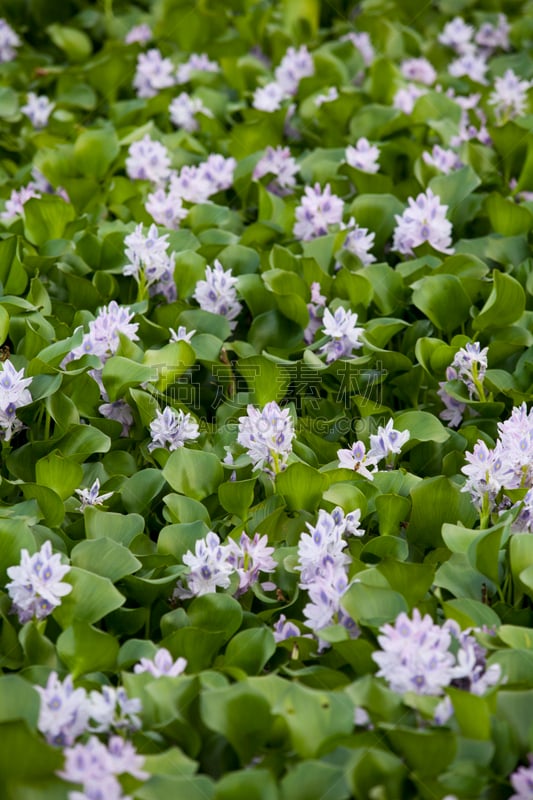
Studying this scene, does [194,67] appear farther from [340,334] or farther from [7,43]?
[340,334]

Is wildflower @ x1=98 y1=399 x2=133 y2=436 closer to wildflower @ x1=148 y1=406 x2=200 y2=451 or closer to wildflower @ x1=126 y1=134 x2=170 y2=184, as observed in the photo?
wildflower @ x1=148 y1=406 x2=200 y2=451

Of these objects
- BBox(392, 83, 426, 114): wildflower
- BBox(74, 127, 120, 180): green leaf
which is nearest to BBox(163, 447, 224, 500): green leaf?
BBox(74, 127, 120, 180): green leaf

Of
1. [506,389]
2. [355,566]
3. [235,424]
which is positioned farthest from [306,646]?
[506,389]

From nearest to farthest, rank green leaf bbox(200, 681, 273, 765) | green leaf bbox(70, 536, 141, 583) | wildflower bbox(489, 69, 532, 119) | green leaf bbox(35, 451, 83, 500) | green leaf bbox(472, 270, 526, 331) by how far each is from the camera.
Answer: green leaf bbox(200, 681, 273, 765), green leaf bbox(70, 536, 141, 583), green leaf bbox(35, 451, 83, 500), green leaf bbox(472, 270, 526, 331), wildflower bbox(489, 69, 532, 119)

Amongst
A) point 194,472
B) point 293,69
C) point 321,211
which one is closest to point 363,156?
point 321,211

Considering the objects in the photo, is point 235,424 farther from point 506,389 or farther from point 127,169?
point 127,169
